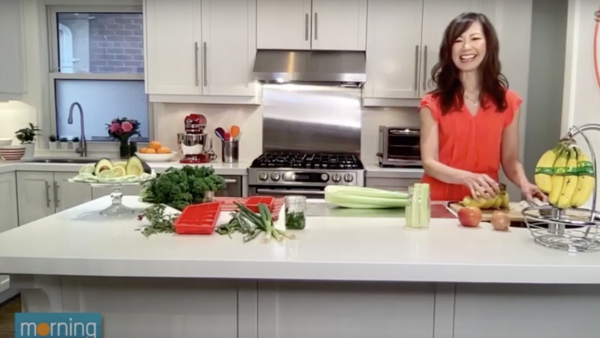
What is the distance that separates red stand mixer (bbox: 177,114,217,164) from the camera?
3500mm

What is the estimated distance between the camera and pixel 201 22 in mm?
3424

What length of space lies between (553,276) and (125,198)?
1.61 meters

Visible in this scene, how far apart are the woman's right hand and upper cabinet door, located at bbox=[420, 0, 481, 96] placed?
181 centimetres

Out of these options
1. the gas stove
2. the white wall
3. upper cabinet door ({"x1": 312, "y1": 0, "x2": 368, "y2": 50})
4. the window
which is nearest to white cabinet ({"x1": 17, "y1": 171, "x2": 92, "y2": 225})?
the window

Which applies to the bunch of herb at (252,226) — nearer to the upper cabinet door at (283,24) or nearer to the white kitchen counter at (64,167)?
the white kitchen counter at (64,167)

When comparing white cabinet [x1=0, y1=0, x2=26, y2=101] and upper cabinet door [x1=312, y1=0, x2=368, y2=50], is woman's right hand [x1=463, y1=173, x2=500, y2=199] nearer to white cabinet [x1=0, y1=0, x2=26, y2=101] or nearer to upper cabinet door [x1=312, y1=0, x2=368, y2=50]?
upper cabinet door [x1=312, y1=0, x2=368, y2=50]

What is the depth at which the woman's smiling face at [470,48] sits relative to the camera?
6.31ft

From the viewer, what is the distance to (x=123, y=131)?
3.77 meters

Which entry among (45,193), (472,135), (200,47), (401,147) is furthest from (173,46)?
(472,135)

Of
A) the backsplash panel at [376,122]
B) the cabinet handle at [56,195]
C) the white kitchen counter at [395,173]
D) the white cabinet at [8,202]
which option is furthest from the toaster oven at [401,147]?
the white cabinet at [8,202]

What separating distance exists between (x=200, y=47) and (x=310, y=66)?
820mm

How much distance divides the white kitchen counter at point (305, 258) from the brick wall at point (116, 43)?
2.88 meters

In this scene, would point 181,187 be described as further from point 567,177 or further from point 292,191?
point 292,191

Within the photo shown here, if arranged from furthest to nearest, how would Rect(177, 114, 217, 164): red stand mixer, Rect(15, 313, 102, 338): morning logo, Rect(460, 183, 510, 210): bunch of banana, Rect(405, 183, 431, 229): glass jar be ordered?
Rect(177, 114, 217, 164): red stand mixer → Rect(460, 183, 510, 210): bunch of banana → Rect(405, 183, 431, 229): glass jar → Rect(15, 313, 102, 338): morning logo
